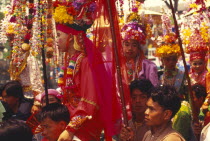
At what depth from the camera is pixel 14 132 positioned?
108 inches

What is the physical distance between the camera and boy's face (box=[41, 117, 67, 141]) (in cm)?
411

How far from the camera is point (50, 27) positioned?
4770 mm

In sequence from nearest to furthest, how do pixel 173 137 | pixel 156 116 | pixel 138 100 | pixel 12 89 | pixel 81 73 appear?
pixel 173 137 < pixel 156 116 < pixel 81 73 < pixel 138 100 < pixel 12 89

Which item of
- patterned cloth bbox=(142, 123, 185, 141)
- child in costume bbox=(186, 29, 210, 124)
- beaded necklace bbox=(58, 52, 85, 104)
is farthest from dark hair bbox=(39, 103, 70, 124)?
child in costume bbox=(186, 29, 210, 124)

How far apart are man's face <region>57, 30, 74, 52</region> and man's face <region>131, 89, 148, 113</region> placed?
823 mm

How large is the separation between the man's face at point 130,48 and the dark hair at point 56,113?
1.90m

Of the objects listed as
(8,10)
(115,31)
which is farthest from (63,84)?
(8,10)

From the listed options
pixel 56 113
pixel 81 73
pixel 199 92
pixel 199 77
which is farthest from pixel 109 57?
pixel 199 77

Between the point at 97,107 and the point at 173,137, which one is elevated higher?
the point at 97,107

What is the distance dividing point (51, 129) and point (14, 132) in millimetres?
1389

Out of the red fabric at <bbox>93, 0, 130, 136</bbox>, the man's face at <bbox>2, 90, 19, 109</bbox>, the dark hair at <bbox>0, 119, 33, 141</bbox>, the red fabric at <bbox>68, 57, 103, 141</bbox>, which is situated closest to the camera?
the dark hair at <bbox>0, 119, 33, 141</bbox>

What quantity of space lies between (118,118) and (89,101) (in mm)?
359

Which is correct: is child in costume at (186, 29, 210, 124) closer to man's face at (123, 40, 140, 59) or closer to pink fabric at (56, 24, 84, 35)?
man's face at (123, 40, 140, 59)

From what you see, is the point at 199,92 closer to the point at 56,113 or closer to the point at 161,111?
the point at 161,111
